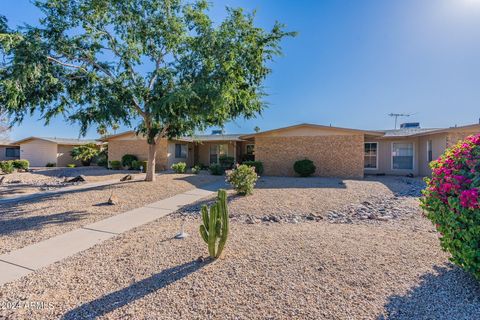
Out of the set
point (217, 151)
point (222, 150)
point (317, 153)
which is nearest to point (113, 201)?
point (317, 153)

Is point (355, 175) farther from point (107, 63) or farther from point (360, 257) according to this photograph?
point (107, 63)

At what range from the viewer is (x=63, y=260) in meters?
4.08

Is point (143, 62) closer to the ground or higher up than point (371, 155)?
higher up

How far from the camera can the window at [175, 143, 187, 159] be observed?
2252 centimetres

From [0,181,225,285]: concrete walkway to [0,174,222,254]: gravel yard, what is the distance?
0.34 metres

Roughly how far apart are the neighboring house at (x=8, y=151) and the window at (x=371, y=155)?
38.7 metres

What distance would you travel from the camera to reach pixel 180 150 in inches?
909

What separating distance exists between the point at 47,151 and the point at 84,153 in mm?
5257

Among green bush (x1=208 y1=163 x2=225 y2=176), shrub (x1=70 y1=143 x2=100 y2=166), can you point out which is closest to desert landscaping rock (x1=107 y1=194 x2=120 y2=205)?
green bush (x1=208 y1=163 x2=225 y2=176)

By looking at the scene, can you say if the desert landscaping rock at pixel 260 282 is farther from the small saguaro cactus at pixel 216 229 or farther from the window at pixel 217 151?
the window at pixel 217 151

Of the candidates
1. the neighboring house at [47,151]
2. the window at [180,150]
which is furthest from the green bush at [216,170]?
the neighboring house at [47,151]

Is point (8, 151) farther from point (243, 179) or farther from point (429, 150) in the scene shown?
point (429, 150)

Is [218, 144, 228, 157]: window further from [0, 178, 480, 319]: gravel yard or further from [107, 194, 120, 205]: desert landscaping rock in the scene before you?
[0, 178, 480, 319]: gravel yard

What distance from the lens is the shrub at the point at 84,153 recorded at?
991 inches
